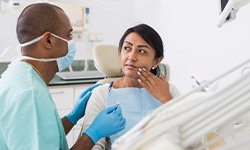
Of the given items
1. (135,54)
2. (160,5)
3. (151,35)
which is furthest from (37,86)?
(160,5)

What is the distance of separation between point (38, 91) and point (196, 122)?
0.84 meters

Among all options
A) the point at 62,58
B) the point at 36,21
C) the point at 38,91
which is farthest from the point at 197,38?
the point at 38,91

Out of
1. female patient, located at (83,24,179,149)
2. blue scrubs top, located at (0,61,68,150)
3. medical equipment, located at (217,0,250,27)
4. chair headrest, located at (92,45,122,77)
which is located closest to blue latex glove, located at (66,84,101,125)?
female patient, located at (83,24,179,149)

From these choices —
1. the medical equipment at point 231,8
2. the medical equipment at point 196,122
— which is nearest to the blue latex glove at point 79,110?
the medical equipment at point 231,8

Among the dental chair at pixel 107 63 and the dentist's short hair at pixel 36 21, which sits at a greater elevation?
the dentist's short hair at pixel 36 21

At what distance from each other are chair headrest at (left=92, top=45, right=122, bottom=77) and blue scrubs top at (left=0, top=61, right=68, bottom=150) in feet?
3.16

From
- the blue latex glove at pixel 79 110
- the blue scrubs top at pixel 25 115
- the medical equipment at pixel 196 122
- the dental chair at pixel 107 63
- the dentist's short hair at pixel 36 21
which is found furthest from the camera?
the dental chair at pixel 107 63

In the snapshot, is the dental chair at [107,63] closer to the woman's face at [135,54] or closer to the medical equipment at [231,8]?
the woman's face at [135,54]

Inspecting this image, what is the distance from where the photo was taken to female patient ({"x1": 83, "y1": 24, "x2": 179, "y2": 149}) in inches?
63.2

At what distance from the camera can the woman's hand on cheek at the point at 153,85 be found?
1642 millimetres

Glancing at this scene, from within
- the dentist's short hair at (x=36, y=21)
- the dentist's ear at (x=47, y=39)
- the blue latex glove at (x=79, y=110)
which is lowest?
the blue latex glove at (x=79, y=110)

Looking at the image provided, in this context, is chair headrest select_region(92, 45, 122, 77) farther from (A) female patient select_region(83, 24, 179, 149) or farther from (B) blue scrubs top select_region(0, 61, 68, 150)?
(B) blue scrubs top select_region(0, 61, 68, 150)

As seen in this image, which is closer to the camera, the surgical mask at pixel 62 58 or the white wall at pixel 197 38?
the surgical mask at pixel 62 58

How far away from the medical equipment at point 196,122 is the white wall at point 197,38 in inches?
67.3
